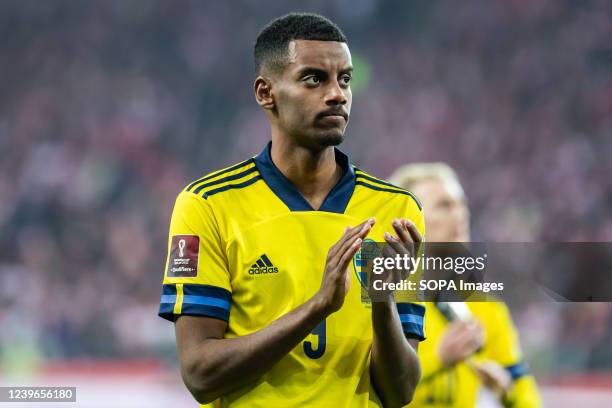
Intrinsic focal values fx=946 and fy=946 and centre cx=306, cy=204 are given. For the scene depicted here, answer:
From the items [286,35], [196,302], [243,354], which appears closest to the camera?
[243,354]

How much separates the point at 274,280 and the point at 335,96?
50cm

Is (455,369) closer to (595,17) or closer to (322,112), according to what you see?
(322,112)

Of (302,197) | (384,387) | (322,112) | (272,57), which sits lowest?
(384,387)

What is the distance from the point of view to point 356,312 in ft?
7.95

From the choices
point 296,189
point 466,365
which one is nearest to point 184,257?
point 296,189

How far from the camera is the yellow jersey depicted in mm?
2371

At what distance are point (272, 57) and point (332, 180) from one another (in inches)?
15.1

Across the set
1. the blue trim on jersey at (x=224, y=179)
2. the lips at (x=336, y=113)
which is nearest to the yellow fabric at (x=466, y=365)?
the blue trim on jersey at (x=224, y=179)

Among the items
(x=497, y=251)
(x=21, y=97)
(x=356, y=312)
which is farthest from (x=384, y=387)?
(x=21, y=97)

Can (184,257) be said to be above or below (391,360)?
above

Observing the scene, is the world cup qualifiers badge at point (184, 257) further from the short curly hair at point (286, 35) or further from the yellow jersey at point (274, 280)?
the short curly hair at point (286, 35)

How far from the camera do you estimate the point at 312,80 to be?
2.50 m

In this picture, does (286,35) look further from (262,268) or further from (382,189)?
(262,268)

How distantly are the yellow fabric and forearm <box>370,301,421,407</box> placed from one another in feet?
4.34
